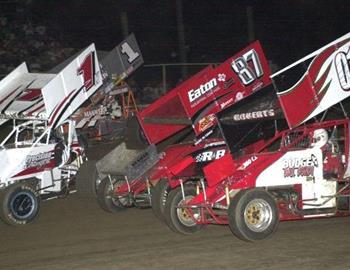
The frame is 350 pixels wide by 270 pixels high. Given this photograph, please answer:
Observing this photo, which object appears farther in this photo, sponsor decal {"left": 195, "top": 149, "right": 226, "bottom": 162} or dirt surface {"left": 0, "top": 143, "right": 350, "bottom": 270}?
sponsor decal {"left": 195, "top": 149, "right": 226, "bottom": 162}

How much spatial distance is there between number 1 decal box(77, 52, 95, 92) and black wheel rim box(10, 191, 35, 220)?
2341 mm

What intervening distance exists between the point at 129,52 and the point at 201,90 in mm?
6480

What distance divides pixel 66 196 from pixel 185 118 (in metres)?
3.32

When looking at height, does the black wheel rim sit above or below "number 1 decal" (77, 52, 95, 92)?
below

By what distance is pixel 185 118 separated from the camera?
901cm

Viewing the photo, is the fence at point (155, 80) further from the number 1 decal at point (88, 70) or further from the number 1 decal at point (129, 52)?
the number 1 decal at point (88, 70)

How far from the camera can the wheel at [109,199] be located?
9.66m

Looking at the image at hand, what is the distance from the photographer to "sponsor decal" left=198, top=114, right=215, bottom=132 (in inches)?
350

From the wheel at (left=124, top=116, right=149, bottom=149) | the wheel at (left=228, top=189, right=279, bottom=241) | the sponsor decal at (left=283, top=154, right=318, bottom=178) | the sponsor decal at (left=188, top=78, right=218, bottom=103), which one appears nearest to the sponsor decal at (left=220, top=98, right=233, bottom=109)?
the sponsor decal at (left=188, top=78, right=218, bottom=103)

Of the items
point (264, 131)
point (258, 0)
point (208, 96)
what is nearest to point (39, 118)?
point (208, 96)

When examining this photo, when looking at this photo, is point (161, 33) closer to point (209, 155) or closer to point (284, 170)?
point (209, 155)

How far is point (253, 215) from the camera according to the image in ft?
23.7

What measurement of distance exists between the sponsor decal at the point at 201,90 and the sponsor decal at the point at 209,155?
0.92 meters

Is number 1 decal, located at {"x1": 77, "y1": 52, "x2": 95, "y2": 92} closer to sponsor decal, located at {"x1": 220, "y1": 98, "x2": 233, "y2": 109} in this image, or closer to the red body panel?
the red body panel
